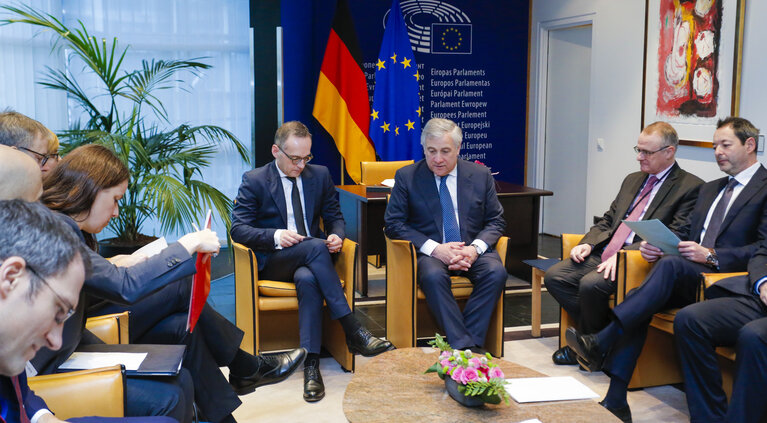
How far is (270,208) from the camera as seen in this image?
384cm

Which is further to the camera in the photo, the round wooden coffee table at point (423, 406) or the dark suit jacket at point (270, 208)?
Answer: the dark suit jacket at point (270, 208)

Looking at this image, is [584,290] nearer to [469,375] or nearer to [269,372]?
[469,375]

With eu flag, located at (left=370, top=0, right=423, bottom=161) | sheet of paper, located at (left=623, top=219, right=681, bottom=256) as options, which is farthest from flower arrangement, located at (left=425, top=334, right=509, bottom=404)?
eu flag, located at (left=370, top=0, right=423, bottom=161)

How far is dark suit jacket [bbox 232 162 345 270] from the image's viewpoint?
372 centimetres

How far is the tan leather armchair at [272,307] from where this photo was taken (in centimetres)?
360

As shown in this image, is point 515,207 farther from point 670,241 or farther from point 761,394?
point 761,394

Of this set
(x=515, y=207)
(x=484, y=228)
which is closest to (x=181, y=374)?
(x=484, y=228)

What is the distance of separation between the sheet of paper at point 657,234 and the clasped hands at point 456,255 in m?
0.85

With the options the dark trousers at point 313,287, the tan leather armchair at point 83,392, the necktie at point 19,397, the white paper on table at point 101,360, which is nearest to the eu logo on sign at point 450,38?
the dark trousers at point 313,287

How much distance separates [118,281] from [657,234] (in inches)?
90.0

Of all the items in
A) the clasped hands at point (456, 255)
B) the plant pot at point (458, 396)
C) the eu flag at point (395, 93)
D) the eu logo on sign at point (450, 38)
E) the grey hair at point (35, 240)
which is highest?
the eu logo on sign at point (450, 38)

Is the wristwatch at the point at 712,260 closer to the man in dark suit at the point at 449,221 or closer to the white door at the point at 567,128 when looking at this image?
the man in dark suit at the point at 449,221

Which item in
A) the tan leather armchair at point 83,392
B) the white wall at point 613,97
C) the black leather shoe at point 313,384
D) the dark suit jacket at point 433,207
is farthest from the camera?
the white wall at point 613,97

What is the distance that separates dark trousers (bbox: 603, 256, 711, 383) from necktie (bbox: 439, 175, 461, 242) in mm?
985
